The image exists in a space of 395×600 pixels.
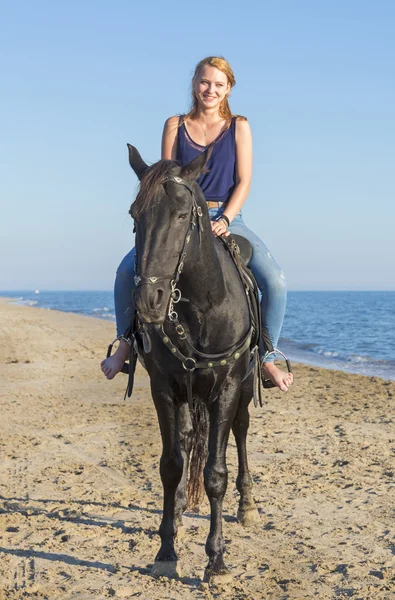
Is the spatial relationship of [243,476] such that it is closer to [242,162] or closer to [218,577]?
[218,577]

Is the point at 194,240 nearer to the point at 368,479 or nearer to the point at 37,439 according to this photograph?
the point at 368,479

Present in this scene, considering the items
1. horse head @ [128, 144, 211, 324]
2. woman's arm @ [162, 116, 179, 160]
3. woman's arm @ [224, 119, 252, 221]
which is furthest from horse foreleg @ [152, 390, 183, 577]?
woman's arm @ [162, 116, 179, 160]

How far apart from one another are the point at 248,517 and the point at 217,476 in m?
1.21

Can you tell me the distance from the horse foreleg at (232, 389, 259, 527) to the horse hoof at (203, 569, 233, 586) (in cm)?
118

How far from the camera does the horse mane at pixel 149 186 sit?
393cm

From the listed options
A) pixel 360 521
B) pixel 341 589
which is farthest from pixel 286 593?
pixel 360 521

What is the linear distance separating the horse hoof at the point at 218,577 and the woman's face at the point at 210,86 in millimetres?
3403

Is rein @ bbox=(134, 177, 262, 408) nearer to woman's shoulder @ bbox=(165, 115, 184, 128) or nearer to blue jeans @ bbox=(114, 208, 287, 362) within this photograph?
blue jeans @ bbox=(114, 208, 287, 362)

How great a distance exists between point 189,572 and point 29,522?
5.33 ft

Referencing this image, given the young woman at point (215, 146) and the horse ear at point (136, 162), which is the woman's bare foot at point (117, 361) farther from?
the horse ear at point (136, 162)

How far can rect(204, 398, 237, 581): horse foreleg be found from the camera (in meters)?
4.71

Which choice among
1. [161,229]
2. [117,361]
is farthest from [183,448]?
[161,229]

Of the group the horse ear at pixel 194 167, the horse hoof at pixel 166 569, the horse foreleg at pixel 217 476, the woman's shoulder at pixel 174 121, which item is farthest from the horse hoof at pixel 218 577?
the woman's shoulder at pixel 174 121

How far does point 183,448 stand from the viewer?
17.8 feet
